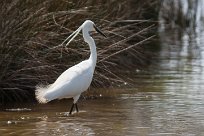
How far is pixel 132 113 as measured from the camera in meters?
8.42

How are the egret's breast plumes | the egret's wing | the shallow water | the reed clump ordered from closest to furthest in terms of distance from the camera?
1. the shallow water
2. the egret's breast plumes
3. the egret's wing
4. the reed clump

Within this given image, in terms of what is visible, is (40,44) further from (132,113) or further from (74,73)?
(132,113)

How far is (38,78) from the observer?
910 centimetres

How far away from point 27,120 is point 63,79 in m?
0.75

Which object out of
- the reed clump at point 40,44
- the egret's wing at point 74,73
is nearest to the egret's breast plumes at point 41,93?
the egret's wing at point 74,73

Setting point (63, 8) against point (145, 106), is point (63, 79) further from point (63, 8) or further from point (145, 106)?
point (63, 8)

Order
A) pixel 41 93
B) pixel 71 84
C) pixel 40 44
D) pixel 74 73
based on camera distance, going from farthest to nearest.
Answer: pixel 40 44, pixel 74 73, pixel 71 84, pixel 41 93

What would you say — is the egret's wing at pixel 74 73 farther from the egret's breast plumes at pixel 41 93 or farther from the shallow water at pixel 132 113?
the shallow water at pixel 132 113

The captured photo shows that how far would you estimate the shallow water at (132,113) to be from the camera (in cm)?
731

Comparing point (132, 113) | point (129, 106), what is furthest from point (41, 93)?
point (129, 106)

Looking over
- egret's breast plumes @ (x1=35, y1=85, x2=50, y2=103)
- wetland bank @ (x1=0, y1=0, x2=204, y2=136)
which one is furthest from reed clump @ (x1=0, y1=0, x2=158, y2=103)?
egret's breast plumes @ (x1=35, y1=85, x2=50, y2=103)

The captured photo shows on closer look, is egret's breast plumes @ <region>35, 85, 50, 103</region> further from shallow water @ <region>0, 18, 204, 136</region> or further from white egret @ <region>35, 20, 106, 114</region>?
shallow water @ <region>0, 18, 204, 136</region>

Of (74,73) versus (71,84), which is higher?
(74,73)

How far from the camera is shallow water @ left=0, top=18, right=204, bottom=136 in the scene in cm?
731
